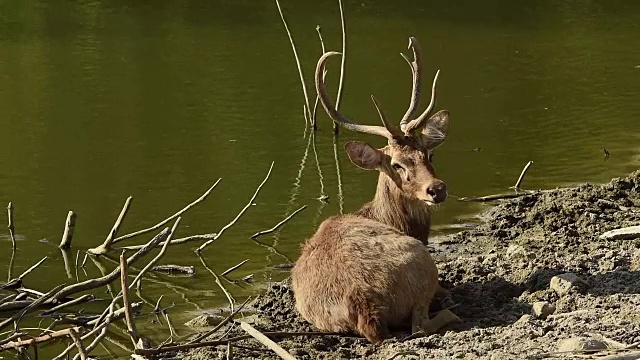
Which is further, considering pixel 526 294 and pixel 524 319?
pixel 526 294

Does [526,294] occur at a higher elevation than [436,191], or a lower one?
lower

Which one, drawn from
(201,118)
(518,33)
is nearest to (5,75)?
(201,118)

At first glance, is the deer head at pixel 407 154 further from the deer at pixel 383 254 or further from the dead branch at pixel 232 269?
the dead branch at pixel 232 269

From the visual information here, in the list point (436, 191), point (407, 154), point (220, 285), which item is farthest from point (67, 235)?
point (436, 191)

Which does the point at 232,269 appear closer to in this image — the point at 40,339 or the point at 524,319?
the point at 524,319

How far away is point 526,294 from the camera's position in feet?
24.2

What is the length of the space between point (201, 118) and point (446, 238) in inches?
229

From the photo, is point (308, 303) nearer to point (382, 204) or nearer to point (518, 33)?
point (382, 204)

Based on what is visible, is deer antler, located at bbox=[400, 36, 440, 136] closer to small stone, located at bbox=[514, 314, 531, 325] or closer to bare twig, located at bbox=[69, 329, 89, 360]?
small stone, located at bbox=[514, 314, 531, 325]

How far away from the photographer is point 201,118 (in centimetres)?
1496

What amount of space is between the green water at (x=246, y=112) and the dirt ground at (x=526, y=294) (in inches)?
35.2

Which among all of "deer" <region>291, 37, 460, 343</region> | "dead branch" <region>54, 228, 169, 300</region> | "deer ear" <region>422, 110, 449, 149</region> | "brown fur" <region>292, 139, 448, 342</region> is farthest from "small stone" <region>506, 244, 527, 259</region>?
"dead branch" <region>54, 228, 169, 300</region>

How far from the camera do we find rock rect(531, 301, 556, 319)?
6.88 m

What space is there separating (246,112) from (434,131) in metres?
7.54
